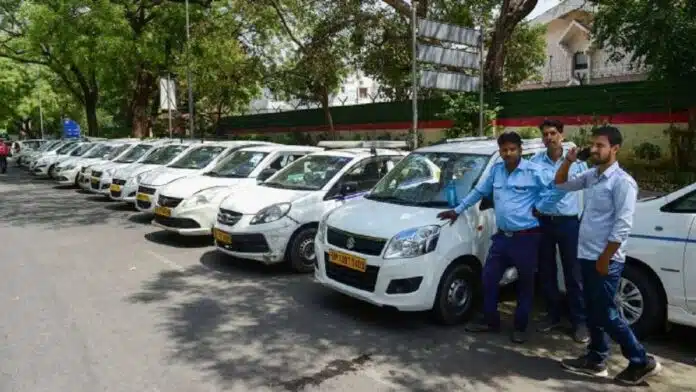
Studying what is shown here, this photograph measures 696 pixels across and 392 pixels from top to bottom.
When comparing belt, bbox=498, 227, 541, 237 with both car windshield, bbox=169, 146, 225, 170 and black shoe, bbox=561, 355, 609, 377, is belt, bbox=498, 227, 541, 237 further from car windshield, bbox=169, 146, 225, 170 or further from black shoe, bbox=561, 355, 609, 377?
car windshield, bbox=169, 146, 225, 170

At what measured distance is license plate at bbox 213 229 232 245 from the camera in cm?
707

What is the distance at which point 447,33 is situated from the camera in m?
8.67

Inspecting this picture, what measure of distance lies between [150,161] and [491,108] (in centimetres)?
832

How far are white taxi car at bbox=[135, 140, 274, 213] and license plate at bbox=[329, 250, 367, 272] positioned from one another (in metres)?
5.49

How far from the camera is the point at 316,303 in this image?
5902 mm

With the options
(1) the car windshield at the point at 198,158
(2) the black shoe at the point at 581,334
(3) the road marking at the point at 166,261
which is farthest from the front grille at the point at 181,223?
(2) the black shoe at the point at 581,334

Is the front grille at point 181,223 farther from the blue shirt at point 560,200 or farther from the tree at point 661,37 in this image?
the tree at point 661,37

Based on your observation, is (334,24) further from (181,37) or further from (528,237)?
(528,237)

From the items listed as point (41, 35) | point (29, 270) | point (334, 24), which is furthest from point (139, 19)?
point (29, 270)

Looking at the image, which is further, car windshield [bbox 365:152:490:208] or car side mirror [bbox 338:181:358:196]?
car side mirror [bbox 338:181:358:196]

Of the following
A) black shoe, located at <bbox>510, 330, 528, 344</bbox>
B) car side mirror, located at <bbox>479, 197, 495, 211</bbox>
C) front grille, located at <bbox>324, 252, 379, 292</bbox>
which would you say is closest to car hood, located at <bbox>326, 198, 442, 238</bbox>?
front grille, located at <bbox>324, 252, 379, 292</bbox>

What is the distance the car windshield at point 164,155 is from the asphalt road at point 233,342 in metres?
5.71

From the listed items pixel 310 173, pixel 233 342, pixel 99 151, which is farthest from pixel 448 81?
pixel 99 151

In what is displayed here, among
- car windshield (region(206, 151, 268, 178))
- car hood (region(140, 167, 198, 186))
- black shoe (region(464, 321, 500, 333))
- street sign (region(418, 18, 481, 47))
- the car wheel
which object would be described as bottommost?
black shoe (region(464, 321, 500, 333))
